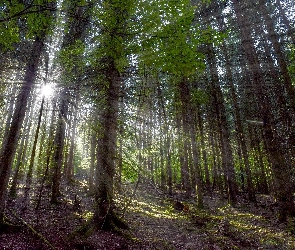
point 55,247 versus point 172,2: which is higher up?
point 172,2

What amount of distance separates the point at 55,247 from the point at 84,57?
592cm

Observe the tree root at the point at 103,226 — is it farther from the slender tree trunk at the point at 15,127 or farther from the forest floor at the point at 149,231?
the slender tree trunk at the point at 15,127

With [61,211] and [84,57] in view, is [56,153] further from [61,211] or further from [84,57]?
[84,57]

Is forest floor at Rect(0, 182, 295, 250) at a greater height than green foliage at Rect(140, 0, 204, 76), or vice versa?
green foliage at Rect(140, 0, 204, 76)

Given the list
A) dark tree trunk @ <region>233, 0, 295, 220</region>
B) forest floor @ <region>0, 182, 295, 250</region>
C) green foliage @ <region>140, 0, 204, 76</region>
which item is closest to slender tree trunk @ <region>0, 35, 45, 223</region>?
forest floor @ <region>0, 182, 295, 250</region>

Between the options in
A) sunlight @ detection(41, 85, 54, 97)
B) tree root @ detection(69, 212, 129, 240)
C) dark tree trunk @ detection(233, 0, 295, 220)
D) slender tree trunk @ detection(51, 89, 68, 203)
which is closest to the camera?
tree root @ detection(69, 212, 129, 240)

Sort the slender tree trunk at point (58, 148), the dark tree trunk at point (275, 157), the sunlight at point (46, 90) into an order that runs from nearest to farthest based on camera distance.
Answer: the sunlight at point (46, 90) < the dark tree trunk at point (275, 157) < the slender tree trunk at point (58, 148)

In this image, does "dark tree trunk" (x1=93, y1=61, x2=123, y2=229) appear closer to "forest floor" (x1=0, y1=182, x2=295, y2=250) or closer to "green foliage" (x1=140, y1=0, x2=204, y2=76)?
"forest floor" (x1=0, y1=182, x2=295, y2=250)

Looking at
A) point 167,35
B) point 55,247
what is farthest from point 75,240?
point 167,35

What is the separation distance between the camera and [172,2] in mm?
6660

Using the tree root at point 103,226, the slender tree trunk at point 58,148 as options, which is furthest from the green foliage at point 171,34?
the slender tree trunk at point 58,148

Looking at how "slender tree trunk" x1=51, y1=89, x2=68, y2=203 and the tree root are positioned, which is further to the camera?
"slender tree trunk" x1=51, y1=89, x2=68, y2=203

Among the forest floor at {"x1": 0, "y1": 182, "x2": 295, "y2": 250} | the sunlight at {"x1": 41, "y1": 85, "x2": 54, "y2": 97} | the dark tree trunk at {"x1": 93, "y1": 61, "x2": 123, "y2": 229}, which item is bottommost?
the forest floor at {"x1": 0, "y1": 182, "x2": 295, "y2": 250}

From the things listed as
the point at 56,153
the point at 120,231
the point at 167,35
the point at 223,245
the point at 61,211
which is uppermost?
the point at 167,35
